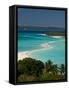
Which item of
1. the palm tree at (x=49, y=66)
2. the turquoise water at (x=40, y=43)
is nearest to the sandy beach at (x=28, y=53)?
the turquoise water at (x=40, y=43)

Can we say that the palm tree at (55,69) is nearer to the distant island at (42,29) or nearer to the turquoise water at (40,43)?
the turquoise water at (40,43)

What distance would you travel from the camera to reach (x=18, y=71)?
3.54 m

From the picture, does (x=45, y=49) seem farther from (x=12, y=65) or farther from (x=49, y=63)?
(x=12, y=65)

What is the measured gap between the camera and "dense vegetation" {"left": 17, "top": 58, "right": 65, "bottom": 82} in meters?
3.56

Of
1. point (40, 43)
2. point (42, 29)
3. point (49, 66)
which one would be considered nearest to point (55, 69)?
point (49, 66)

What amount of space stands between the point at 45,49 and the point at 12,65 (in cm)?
43

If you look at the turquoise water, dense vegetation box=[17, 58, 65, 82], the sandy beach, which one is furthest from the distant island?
dense vegetation box=[17, 58, 65, 82]

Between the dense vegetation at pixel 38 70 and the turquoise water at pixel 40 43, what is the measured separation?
0.06 metres

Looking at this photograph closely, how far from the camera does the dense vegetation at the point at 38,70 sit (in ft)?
11.7

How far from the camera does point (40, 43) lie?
3648mm

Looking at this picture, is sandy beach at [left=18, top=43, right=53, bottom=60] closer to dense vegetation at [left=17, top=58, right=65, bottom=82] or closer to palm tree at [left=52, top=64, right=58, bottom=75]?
dense vegetation at [left=17, top=58, right=65, bottom=82]

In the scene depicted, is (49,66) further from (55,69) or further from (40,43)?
(40,43)

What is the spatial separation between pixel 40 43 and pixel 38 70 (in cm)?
31
